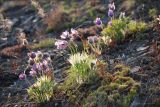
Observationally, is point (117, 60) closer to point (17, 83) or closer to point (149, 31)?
point (149, 31)

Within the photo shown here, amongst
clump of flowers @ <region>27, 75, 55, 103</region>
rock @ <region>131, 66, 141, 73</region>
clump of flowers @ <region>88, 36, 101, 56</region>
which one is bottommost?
clump of flowers @ <region>27, 75, 55, 103</region>

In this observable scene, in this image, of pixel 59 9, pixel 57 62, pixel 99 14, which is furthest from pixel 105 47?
pixel 59 9

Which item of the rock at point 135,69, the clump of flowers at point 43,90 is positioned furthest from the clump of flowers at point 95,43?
the clump of flowers at point 43,90

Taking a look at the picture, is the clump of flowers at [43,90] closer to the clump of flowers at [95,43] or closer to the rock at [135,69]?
the clump of flowers at [95,43]

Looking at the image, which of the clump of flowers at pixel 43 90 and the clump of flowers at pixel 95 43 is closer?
the clump of flowers at pixel 43 90

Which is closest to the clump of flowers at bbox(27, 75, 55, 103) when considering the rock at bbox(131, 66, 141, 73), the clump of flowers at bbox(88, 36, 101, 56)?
the clump of flowers at bbox(88, 36, 101, 56)

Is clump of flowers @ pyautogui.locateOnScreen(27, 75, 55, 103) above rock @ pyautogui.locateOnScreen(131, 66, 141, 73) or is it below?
below

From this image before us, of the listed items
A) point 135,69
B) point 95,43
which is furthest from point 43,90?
point 95,43

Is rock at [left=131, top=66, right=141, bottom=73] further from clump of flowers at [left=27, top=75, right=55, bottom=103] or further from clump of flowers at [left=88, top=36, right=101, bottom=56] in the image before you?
clump of flowers at [left=27, top=75, right=55, bottom=103]

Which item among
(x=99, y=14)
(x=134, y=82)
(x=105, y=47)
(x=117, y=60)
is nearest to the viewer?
(x=134, y=82)

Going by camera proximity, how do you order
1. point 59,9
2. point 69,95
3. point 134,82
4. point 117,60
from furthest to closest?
point 59,9, point 117,60, point 69,95, point 134,82

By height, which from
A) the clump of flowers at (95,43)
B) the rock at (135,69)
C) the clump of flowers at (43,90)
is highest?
the clump of flowers at (95,43)
